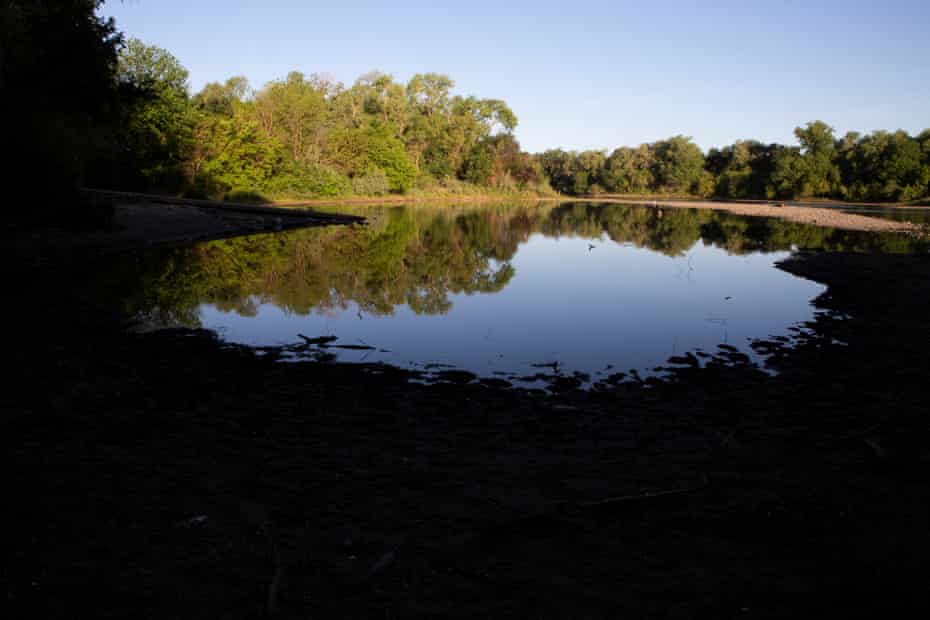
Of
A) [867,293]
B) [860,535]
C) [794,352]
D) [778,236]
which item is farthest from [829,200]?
[860,535]

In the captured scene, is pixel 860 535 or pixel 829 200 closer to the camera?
pixel 860 535

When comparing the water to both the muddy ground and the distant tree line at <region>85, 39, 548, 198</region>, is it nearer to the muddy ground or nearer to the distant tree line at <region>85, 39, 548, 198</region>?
the muddy ground

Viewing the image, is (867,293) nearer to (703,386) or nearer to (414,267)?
(703,386)

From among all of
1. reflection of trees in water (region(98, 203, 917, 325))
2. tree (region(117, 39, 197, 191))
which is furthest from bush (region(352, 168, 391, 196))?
reflection of trees in water (region(98, 203, 917, 325))

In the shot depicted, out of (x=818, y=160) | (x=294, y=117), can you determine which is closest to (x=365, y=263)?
(x=294, y=117)

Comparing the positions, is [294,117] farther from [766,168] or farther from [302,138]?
[766,168]

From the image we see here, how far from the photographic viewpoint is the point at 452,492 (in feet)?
21.2

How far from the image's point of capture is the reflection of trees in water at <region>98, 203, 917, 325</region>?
18500mm

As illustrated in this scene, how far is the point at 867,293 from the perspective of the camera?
19219mm

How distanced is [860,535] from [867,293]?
1641cm

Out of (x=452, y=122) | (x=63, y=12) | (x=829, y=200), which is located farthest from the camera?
(x=452, y=122)

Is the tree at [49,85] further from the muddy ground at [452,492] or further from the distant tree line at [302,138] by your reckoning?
the muddy ground at [452,492]

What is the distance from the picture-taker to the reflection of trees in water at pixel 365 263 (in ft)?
60.7

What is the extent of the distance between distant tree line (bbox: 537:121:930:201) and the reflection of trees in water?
63.6 m
